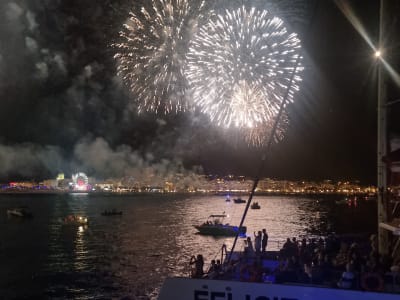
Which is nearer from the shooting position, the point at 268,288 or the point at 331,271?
the point at 268,288

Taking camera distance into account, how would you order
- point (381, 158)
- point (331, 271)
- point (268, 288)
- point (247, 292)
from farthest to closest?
point (381, 158) → point (331, 271) → point (247, 292) → point (268, 288)

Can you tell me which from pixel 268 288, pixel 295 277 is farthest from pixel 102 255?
pixel 268 288

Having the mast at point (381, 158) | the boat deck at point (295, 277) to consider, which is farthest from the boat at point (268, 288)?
the mast at point (381, 158)

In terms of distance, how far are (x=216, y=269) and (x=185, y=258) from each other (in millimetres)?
33754

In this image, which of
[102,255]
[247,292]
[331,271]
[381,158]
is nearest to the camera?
[247,292]

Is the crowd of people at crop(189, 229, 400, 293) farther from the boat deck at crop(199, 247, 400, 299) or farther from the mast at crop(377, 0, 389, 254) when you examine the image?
the mast at crop(377, 0, 389, 254)

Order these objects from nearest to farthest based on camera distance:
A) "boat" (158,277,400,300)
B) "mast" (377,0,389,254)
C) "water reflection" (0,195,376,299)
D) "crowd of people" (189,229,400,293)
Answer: "boat" (158,277,400,300) < "crowd of people" (189,229,400,293) < "mast" (377,0,389,254) < "water reflection" (0,195,376,299)

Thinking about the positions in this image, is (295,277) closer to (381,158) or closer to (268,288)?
(268,288)

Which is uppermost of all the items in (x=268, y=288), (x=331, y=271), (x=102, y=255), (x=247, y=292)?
(x=331, y=271)

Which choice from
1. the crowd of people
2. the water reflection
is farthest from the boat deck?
the water reflection

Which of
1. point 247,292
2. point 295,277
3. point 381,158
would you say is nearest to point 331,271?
point 295,277

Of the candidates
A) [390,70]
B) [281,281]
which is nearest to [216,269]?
[281,281]

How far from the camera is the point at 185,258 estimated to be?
48.1m

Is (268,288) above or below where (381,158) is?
below
